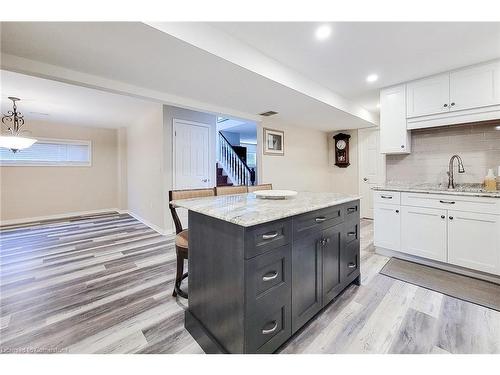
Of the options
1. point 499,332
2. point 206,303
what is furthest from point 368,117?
point 206,303

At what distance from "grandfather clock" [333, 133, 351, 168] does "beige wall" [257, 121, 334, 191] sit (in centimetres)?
28

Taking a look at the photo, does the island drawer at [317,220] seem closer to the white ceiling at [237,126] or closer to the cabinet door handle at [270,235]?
the cabinet door handle at [270,235]

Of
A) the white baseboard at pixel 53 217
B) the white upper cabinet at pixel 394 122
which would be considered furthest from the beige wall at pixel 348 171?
the white baseboard at pixel 53 217

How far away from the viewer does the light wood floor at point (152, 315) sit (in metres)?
1.45

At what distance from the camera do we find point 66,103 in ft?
12.9

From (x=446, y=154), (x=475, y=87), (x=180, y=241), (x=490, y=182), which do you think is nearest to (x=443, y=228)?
(x=490, y=182)

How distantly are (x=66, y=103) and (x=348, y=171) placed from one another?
19.9 ft

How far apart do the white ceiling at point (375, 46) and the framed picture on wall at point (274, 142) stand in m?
1.70

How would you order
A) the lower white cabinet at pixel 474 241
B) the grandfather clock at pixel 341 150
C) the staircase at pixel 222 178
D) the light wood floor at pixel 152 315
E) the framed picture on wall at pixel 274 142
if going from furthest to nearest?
the staircase at pixel 222 178
the grandfather clock at pixel 341 150
the framed picture on wall at pixel 274 142
the lower white cabinet at pixel 474 241
the light wood floor at pixel 152 315

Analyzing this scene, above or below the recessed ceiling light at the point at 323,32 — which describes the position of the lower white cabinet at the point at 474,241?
below

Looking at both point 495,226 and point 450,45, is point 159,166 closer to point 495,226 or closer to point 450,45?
point 450,45

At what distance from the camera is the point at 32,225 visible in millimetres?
4754

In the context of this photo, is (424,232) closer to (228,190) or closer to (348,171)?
(228,190)

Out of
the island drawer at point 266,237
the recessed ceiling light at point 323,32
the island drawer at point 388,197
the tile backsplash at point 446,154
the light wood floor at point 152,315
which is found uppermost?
the recessed ceiling light at point 323,32
